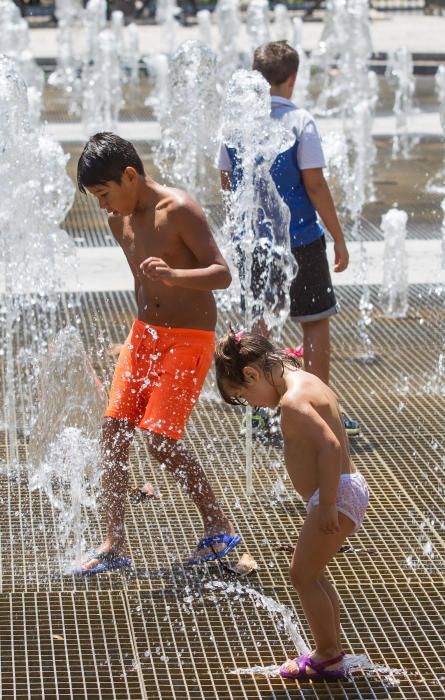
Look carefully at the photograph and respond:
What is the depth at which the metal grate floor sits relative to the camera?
143 inches

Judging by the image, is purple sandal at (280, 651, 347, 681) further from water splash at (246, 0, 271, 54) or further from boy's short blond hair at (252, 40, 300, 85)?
water splash at (246, 0, 271, 54)

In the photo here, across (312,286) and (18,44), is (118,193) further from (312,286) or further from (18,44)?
(18,44)

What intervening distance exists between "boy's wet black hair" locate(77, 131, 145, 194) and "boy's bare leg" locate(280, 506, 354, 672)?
4.04ft

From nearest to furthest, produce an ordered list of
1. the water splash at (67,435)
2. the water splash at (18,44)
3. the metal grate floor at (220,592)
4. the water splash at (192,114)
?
the metal grate floor at (220,592), the water splash at (67,435), the water splash at (192,114), the water splash at (18,44)

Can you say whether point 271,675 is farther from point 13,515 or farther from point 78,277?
point 78,277

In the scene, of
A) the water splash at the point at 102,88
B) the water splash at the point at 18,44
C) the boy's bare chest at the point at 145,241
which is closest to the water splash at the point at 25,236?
the boy's bare chest at the point at 145,241

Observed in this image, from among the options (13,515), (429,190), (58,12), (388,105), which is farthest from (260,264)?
(58,12)

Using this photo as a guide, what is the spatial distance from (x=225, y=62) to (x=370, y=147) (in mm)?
6347

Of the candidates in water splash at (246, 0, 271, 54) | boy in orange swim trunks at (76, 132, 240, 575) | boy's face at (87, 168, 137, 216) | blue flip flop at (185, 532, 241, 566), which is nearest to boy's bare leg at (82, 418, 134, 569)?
boy in orange swim trunks at (76, 132, 240, 575)

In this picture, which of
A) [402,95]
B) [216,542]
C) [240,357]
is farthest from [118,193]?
[402,95]

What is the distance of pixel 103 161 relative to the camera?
159 inches

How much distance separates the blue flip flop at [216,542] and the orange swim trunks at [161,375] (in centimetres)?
38

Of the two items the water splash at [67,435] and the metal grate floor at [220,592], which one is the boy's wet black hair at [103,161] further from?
the metal grate floor at [220,592]

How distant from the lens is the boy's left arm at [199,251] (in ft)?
13.3
